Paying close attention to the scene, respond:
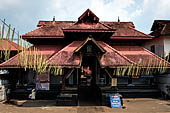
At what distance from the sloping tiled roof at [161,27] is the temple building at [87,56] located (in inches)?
132

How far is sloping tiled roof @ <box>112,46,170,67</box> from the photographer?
10820 mm

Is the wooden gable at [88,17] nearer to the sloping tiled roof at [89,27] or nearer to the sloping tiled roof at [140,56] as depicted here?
the sloping tiled roof at [89,27]

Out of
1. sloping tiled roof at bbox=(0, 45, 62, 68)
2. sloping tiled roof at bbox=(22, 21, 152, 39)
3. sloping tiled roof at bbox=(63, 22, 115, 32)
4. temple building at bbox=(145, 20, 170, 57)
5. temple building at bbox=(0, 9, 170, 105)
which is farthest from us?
temple building at bbox=(145, 20, 170, 57)

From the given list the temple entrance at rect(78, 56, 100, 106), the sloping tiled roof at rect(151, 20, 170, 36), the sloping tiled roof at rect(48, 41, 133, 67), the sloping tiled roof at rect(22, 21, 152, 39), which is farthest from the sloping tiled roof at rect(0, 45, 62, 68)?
the sloping tiled roof at rect(151, 20, 170, 36)

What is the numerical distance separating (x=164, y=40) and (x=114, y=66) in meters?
9.36

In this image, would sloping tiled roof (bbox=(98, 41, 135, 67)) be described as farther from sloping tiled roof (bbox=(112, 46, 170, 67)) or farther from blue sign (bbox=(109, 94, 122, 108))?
blue sign (bbox=(109, 94, 122, 108))

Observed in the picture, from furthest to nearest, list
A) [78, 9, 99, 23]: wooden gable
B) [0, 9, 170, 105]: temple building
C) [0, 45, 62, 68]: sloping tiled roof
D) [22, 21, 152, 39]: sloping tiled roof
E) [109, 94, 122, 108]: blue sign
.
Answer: [78, 9, 99, 23]: wooden gable
[22, 21, 152, 39]: sloping tiled roof
[0, 45, 62, 68]: sloping tiled roof
[0, 9, 170, 105]: temple building
[109, 94, 122, 108]: blue sign

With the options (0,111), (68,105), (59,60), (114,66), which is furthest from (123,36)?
(0,111)

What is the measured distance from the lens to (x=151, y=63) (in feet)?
35.2

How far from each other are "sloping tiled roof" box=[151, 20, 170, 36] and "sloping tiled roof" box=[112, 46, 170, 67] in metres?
4.37

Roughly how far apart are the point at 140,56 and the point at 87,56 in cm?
491

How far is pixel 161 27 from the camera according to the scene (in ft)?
55.8

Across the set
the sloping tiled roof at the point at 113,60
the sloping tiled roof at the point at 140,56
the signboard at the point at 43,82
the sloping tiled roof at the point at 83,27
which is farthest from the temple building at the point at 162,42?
the signboard at the point at 43,82

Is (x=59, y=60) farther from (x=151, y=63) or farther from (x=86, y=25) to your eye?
(x=151, y=63)
